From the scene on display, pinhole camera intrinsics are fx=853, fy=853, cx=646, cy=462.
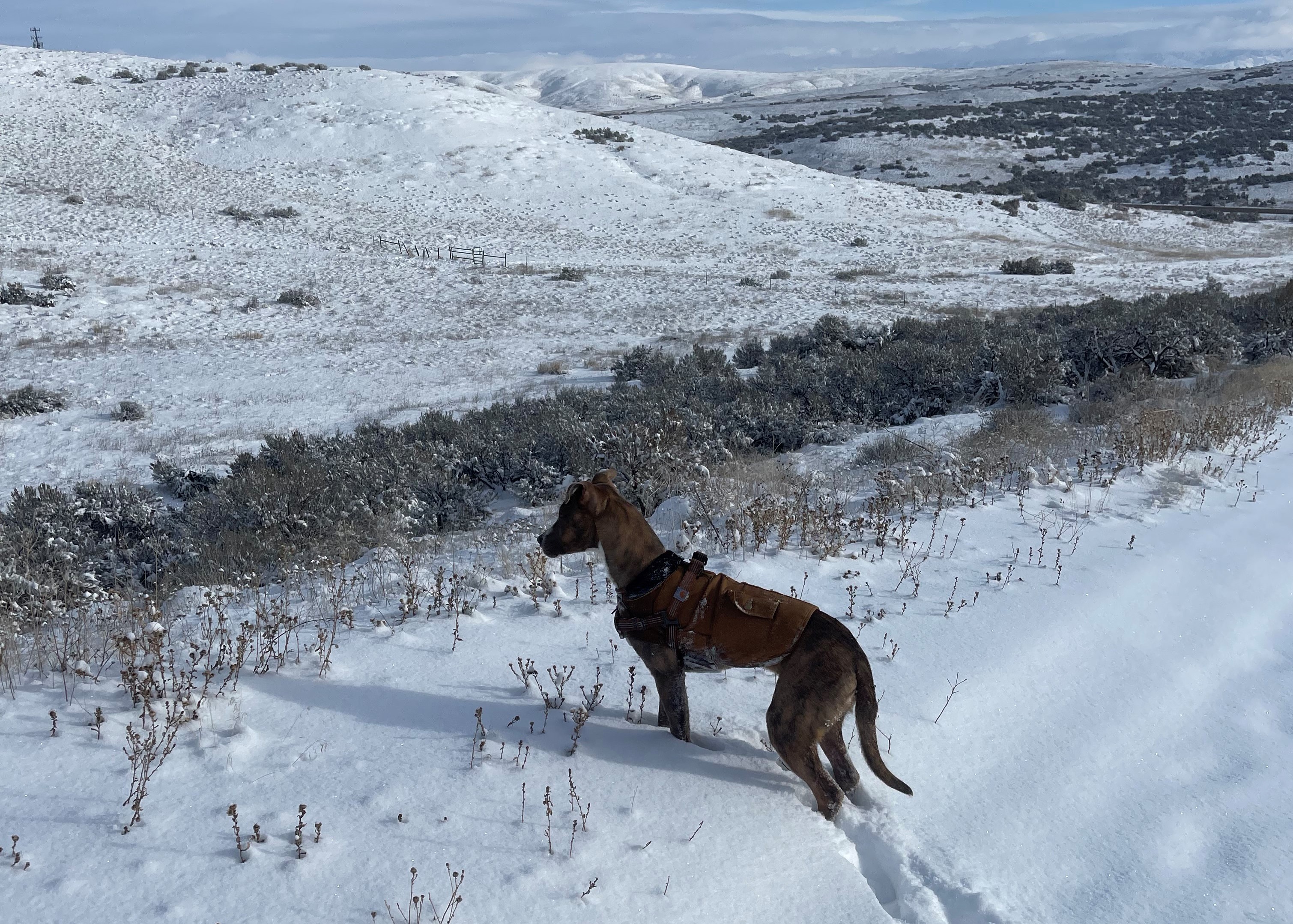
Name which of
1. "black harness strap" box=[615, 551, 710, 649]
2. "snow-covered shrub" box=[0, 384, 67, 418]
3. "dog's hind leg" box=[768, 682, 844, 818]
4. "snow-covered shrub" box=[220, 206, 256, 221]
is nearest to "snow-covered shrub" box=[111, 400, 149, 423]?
"snow-covered shrub" box=[0, 384, 67, 418]

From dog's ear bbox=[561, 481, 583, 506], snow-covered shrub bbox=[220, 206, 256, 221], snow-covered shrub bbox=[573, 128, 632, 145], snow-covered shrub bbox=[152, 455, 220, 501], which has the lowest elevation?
snow-covered shrub bbox=[152, 455, 220, 501]

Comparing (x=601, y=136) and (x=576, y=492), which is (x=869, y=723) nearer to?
(x=576, y=492)

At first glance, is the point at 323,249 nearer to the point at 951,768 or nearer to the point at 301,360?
the point at 301,360

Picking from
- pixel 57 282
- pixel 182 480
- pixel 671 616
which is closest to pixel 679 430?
pixel 671 616

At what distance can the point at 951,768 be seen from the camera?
4.01 m

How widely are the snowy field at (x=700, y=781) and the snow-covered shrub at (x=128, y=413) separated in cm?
908

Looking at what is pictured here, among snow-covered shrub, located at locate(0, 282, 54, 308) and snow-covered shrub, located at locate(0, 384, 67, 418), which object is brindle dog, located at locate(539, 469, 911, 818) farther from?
snow-covered shrub, located at locate(0, 282, 54, 308)

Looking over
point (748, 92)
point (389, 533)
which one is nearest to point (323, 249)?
point (389, 533)

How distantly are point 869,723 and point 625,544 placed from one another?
133cm

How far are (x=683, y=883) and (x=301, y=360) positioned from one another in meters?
15.4

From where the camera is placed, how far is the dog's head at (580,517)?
408 centimetres

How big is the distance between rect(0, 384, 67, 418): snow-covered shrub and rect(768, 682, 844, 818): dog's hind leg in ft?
43.9

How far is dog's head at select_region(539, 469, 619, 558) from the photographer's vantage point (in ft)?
13.4

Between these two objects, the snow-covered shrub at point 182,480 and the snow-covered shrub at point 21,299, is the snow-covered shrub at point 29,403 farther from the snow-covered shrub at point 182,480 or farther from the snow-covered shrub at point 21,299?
the snow-covered shrub at point 21,299
